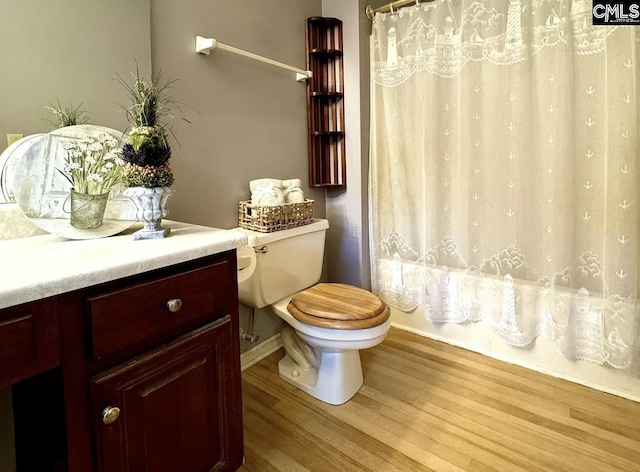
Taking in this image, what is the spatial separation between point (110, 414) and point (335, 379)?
0.97 metres

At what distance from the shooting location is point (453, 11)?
5.71 ft

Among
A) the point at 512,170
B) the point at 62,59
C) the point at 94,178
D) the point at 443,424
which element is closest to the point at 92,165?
the point at 94,178

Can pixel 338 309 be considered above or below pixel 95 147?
below

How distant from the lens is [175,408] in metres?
0.89

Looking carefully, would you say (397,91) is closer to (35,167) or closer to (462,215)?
(462,215)

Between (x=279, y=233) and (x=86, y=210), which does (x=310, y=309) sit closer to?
(x=279, y=233)

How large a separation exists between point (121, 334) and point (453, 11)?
6.32ft

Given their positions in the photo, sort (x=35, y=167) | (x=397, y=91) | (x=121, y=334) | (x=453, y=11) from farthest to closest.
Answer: (x=397, y=91) < (x=453, y=11) < (x=35, y=167) < (x=121, y=334)

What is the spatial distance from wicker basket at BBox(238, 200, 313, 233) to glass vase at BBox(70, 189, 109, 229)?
25.0 inches

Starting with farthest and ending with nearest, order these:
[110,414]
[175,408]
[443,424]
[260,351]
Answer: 1. [260,351]
2. [443,424]
3. [175,408]
4. [110,414]

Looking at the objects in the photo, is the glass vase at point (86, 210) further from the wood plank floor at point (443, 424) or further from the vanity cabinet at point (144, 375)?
the wood plank floor at point (443, 424)

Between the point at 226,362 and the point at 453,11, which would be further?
the point at 453,11

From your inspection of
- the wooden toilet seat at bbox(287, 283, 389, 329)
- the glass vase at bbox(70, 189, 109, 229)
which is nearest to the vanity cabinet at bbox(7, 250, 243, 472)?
the glass vase at bbox(70, 189, 109, 229)

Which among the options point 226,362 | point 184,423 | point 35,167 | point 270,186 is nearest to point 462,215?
point 270,186
